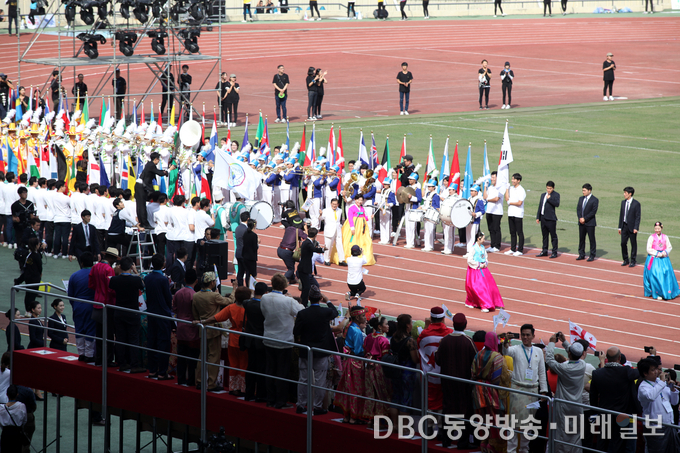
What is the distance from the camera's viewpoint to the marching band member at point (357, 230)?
20.2 meters

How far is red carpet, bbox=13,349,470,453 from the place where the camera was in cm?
1059

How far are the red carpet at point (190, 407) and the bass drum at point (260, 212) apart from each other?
645 cm

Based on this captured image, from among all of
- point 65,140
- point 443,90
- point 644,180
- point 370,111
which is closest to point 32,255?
point 65,140

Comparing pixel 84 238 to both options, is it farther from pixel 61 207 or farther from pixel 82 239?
pixel 61 207

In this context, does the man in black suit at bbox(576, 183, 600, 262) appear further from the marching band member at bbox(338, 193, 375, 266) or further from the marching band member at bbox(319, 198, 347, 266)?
the marching band member at bbox(319, 198, 347, 266)

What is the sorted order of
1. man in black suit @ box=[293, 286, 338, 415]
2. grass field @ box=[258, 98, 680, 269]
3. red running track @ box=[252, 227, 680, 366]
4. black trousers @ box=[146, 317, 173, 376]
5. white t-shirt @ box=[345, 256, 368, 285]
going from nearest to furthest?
man in black suit @ box=[293, 286, 338, 415] → black trousers @ box=[146, 317, 173, 376] → red running track @ box=[252, 227, 680, 366] → white t-shirt @ box=[345, 256, 368, 285] → grass field @ box=[258, 98, 680, 269]

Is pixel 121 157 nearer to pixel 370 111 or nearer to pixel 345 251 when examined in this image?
pixel 345 251

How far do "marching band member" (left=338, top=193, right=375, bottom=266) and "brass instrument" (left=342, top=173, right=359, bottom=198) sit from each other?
3.84 ft

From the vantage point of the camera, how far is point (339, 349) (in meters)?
11.4

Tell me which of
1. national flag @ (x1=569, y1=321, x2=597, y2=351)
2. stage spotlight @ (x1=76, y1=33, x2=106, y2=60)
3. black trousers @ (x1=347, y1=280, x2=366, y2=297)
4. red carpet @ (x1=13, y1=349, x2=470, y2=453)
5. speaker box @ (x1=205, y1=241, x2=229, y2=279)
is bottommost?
red carpet @ (x1=13, y1=349, x2=470, y2=453)

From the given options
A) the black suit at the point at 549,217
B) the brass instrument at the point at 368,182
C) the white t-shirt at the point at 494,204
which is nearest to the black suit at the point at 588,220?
the black suit at the point at 549,217

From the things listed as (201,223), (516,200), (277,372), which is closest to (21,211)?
(201,223)

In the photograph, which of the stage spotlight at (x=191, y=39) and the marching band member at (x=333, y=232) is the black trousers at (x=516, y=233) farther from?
the stage spotlight at (x=191, y=39)

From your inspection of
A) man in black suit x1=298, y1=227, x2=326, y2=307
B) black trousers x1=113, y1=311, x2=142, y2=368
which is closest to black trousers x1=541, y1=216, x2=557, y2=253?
man in black suit x1=298, y1=227, x2=326, y2=307
